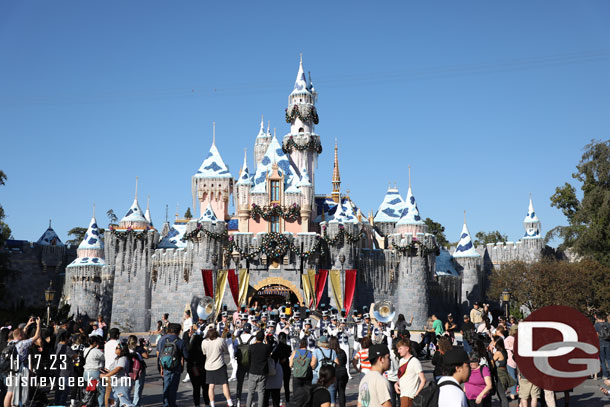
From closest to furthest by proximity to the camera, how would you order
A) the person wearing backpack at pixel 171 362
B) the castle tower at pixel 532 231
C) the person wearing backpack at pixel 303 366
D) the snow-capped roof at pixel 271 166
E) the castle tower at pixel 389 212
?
the person wearing backpack at pixel 303 366 → the person wearing backpack at pixel 171 362 → the snow-capped roof at pixel 271 166 → the castle tower at pixel 389 212 → the castle tower at pixel 532 231

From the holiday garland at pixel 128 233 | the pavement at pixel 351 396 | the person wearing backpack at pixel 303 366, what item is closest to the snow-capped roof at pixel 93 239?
the holiday garland at pixel 128 233

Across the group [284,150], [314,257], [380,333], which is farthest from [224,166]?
[380,333]

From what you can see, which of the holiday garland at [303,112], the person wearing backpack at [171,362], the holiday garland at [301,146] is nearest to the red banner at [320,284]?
the holiday garland at [301,146]

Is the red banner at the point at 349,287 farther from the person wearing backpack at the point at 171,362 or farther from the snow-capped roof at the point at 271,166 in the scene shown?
the person wearing backpack at the point at 171,362

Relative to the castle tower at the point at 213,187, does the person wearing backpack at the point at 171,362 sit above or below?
below

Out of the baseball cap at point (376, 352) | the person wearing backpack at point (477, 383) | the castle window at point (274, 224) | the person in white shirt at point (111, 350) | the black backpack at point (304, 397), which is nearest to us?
the black backpack at point (304, 397)

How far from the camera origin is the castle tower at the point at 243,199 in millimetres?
43938

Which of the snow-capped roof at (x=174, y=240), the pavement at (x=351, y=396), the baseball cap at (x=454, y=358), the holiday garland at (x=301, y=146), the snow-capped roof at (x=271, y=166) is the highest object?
the holiday garland at (x=301, y=146)

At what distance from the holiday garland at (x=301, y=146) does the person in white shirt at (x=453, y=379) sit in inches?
1655

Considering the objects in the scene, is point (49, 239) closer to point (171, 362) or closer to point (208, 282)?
point (208, 282)

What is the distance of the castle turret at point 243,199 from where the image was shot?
4394 cm

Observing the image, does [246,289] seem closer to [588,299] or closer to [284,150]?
[284,150]

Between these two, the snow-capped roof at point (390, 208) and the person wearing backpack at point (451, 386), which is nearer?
the person wearing backpack at point (451, 386)

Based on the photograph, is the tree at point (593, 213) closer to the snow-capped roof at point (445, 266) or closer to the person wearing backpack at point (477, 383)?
the snow-capped roof at point (445, 266)
